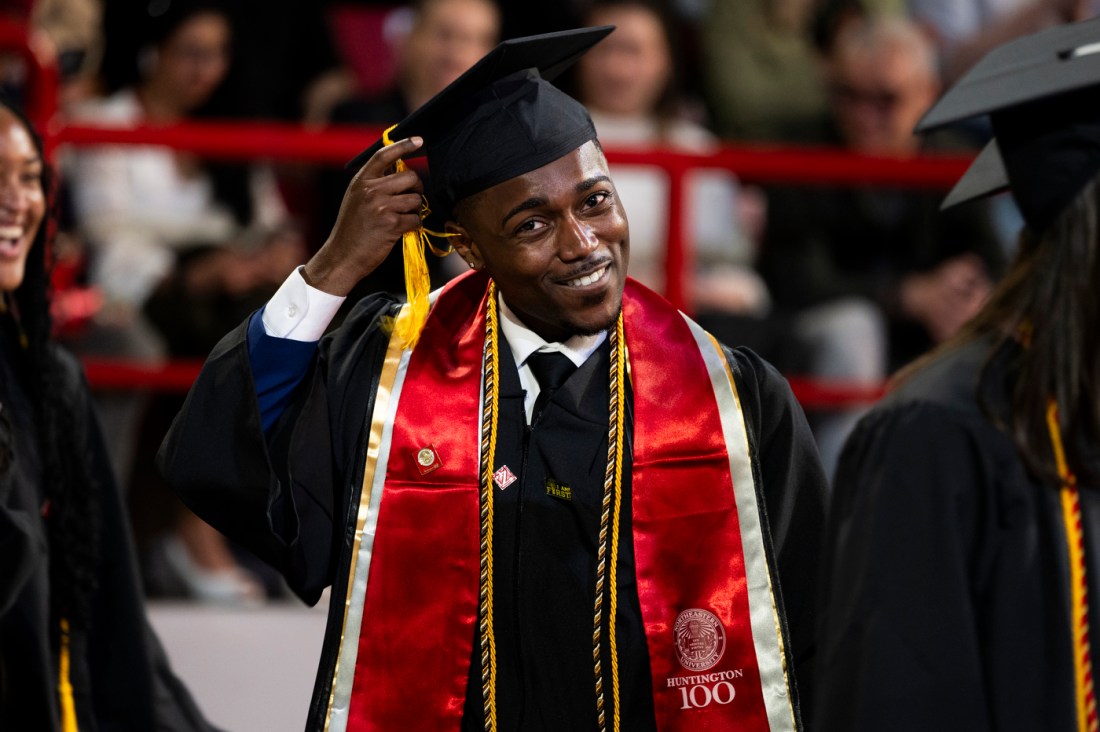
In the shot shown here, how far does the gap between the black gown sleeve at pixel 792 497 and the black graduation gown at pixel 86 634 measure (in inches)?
47.1

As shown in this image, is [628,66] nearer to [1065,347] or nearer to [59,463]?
[59,463]

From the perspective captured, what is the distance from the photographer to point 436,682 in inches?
91.7

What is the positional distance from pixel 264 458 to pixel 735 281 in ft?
9.31

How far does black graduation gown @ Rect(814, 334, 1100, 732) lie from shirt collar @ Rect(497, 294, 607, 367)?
80 cm

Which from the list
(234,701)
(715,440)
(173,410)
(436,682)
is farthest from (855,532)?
(173,410)

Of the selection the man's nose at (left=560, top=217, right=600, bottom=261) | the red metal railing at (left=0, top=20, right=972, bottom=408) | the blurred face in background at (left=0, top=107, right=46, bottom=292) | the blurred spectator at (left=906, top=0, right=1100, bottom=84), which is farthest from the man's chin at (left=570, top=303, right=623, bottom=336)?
the blurred spectator at (left=906, top=0, right=1100, bottom=84)

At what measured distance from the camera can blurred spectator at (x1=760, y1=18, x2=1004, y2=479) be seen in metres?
4.86

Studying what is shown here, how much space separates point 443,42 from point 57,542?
99.9 inches

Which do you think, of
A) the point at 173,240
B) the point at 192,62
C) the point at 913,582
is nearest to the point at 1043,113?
the point at 913,582

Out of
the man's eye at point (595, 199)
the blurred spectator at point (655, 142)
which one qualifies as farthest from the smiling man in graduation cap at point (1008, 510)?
the blurred spectator at point (655, 142)

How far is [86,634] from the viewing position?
2871 mm

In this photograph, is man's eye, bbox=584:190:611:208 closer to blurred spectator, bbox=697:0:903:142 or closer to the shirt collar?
the shirt collar

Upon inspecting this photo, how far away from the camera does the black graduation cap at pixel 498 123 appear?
240 centimetres

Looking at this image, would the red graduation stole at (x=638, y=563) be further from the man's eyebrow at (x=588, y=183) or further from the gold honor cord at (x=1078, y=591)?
the gold honor cord at (x=1078, y=591)
